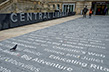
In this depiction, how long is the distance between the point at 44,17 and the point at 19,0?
7.40 meters

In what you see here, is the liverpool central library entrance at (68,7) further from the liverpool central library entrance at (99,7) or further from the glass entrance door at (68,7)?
the liverpool central library entrance at (99,7)

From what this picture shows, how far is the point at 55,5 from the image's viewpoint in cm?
3347

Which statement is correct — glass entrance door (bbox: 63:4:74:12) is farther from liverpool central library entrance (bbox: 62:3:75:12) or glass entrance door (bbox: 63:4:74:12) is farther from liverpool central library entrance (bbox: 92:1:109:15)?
liverpool central library entrance (bbox: 92:1:109:15)

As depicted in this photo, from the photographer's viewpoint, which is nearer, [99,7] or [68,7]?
[99,7]

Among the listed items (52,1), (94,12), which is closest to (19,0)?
(52,1)

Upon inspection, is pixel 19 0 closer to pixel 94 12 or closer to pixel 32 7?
pixel 32 7

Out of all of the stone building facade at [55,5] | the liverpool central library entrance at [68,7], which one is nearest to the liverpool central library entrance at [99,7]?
the stone building facade at [55,5]

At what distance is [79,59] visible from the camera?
3.83 m

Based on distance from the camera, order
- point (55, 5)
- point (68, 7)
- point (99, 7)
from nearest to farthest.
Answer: point (99, 7) → point (68, 7) → point (55, 5)

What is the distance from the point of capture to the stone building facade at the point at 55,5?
18.3m

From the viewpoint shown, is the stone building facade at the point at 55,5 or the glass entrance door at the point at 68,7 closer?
the stone building facade at the point at 55,5

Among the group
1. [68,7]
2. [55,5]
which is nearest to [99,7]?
[68,7]

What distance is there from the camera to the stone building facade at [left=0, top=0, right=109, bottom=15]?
60.1 ft

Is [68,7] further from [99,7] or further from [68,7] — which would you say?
[99,7]
